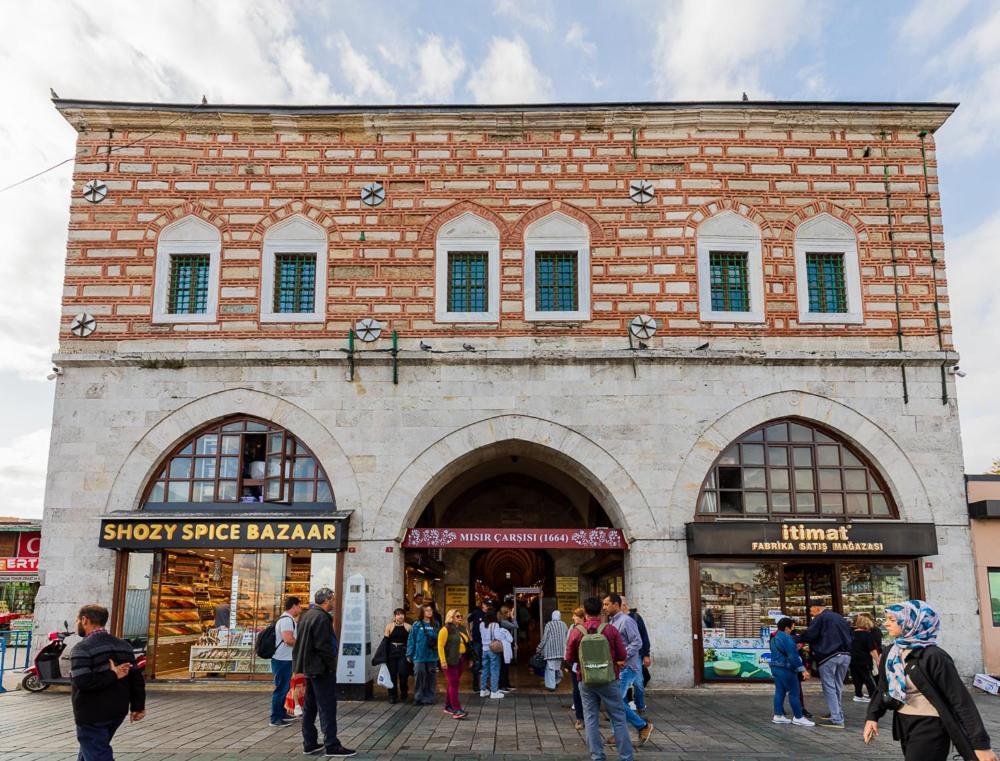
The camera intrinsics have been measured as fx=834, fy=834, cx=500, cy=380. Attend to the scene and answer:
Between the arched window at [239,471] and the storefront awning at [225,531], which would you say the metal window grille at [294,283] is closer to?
the arched window at [239,471]

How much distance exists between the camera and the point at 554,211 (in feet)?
48.2

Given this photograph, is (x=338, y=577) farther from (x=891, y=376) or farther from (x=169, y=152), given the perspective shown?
(x=891, y=376)

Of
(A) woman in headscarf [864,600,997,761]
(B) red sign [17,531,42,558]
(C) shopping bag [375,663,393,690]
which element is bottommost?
(C) shopping bag [375,663,393,690]

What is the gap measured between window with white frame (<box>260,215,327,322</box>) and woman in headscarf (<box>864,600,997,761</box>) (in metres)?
11.2

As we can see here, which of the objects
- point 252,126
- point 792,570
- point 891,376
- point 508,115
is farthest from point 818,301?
point 252,126

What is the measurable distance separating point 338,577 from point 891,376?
9.75m

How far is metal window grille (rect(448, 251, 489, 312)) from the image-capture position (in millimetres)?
14562

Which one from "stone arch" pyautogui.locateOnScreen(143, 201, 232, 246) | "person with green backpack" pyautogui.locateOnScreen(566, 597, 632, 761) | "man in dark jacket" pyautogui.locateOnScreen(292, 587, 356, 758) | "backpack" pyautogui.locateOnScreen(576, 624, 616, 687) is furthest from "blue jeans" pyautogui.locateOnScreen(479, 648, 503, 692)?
"stone arch" pyautogui.locateOnScreen(143, 201, 232, 246)

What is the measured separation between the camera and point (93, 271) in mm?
14508

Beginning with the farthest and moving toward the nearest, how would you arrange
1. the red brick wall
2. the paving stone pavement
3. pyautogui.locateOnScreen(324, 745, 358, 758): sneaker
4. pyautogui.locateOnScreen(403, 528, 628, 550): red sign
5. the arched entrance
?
the arched entrance
the red brick wall
pyautogui.locateOnScreen(403, 528, 628, 550): red sign
the paving stone pavement
pyautogui.locateOnScreen(324, 745, 358, 758): sneaker

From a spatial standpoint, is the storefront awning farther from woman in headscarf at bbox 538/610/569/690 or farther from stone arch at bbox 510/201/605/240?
stone arch at bbox 510/201/605/240

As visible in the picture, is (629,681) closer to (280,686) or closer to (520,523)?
(280,686)

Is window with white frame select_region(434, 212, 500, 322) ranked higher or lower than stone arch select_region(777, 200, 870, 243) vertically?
lower

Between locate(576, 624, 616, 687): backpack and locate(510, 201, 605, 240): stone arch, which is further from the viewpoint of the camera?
locate(510, 201, 605, 240): stone arch
